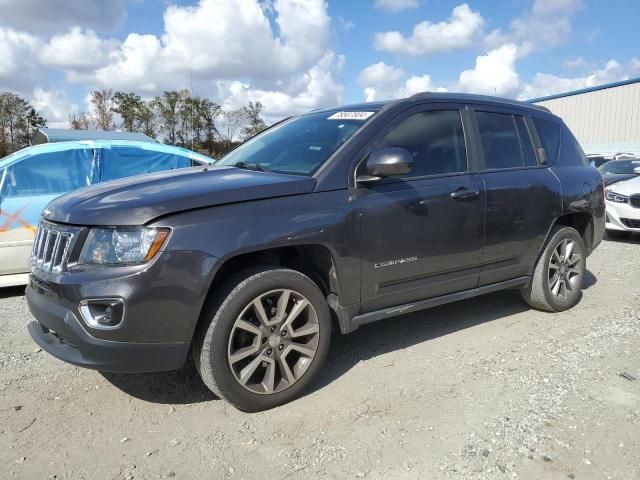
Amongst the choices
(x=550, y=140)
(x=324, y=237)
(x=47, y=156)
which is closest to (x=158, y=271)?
(x=324, y=237)

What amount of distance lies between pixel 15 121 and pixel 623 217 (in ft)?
119

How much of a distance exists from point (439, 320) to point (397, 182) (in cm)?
171

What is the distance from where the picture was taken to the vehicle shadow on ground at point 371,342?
3310 millimetres

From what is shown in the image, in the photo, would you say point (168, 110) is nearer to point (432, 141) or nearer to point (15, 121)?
point (15, 121)

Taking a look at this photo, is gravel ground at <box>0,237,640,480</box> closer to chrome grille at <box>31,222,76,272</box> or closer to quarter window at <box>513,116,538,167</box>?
chrome grille at <box>31,222,76,272</box>

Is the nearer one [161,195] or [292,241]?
[161,195]

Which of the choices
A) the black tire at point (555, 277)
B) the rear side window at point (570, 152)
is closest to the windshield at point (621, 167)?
the rear side window at point (570, 152)

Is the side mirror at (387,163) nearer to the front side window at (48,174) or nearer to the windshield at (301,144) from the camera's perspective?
the windshield at (301,144)

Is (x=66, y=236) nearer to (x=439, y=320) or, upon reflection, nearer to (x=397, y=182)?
(x=397, y=182)

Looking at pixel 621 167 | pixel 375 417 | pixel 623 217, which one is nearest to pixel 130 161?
pixel 375 417

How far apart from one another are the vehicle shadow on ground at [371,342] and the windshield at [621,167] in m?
6.77

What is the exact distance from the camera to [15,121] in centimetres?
3350

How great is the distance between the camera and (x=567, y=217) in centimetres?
486

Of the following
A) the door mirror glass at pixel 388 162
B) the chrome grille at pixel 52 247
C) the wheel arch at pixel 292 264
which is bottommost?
the wheel arch at pixel 292 264
